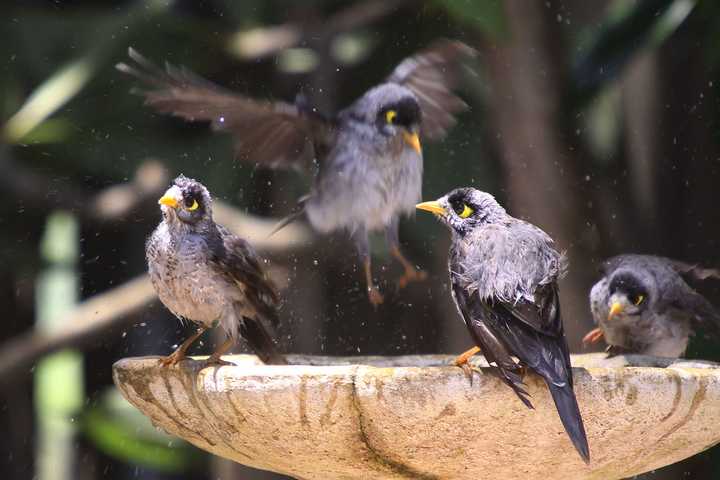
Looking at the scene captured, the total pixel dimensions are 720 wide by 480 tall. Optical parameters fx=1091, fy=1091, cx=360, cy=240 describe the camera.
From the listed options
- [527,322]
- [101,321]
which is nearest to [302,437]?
[527,322]

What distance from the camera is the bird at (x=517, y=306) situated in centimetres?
243

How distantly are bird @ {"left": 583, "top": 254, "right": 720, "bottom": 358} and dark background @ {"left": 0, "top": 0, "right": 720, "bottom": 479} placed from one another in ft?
2.94

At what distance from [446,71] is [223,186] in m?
1.75

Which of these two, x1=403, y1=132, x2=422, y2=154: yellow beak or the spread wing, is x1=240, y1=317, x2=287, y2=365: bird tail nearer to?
the spread wing

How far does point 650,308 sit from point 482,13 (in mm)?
1532

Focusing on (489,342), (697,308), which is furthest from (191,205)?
(697,308)

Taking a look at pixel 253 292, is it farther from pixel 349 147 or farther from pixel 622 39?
pixel 622 39

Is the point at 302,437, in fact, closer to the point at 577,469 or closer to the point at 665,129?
the point at 577,469

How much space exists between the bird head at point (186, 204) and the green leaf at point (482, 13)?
1871 millimetres

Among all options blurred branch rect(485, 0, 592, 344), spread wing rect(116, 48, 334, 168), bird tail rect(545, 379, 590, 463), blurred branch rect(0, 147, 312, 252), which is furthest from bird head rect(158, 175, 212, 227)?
blurred branch rect(0, 147, 312, 252)

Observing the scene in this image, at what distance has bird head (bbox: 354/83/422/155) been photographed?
377 centimetres

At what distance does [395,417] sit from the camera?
2436 millimetres

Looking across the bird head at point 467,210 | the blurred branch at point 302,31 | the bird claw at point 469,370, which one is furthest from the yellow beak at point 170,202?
the blurred branch at point 302,31

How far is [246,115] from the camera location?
146 inches
